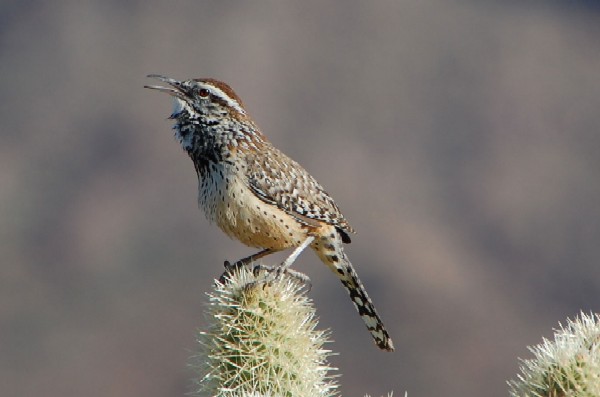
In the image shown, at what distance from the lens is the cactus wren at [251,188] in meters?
3.35

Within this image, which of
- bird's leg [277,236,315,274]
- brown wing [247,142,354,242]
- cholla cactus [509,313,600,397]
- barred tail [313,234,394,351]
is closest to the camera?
cholla cactus [509,313,600,397]

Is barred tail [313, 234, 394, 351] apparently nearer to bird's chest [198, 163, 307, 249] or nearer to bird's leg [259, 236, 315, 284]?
bird's chest [198, 163, 307, 249]

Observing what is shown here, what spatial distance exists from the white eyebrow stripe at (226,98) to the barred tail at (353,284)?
66 centimetres

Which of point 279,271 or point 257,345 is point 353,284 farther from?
point 257,345

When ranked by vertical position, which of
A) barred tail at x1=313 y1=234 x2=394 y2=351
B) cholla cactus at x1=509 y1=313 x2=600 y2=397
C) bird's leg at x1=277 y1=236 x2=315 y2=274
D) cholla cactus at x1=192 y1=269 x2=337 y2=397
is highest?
barred tail at x1=313 y1=234 x2=394 y2=351

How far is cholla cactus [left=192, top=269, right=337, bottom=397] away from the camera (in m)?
2.20

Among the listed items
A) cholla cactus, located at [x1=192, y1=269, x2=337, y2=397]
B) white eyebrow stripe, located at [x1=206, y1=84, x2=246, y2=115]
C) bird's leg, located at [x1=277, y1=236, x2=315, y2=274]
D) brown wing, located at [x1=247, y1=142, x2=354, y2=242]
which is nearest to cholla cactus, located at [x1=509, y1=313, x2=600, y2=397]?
cholla cactus, located at [x1=192, y1=269, x2=337, y2=397]

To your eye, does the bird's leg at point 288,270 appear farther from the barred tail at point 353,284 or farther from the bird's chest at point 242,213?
the barred tail at point 353,284

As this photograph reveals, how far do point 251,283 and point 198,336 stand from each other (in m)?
0.21

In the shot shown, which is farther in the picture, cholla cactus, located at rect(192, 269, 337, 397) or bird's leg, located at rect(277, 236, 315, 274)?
bird's leg, located at rect(277, 236, 315, 274)

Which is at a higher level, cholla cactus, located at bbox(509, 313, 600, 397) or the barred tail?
the barred tail

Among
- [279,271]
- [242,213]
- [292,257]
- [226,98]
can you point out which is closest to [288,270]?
[279,271]

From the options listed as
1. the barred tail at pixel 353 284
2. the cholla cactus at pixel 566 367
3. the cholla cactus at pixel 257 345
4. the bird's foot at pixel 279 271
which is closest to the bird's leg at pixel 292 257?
the bird's foot at pixel 279 271

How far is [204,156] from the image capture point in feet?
11.5
